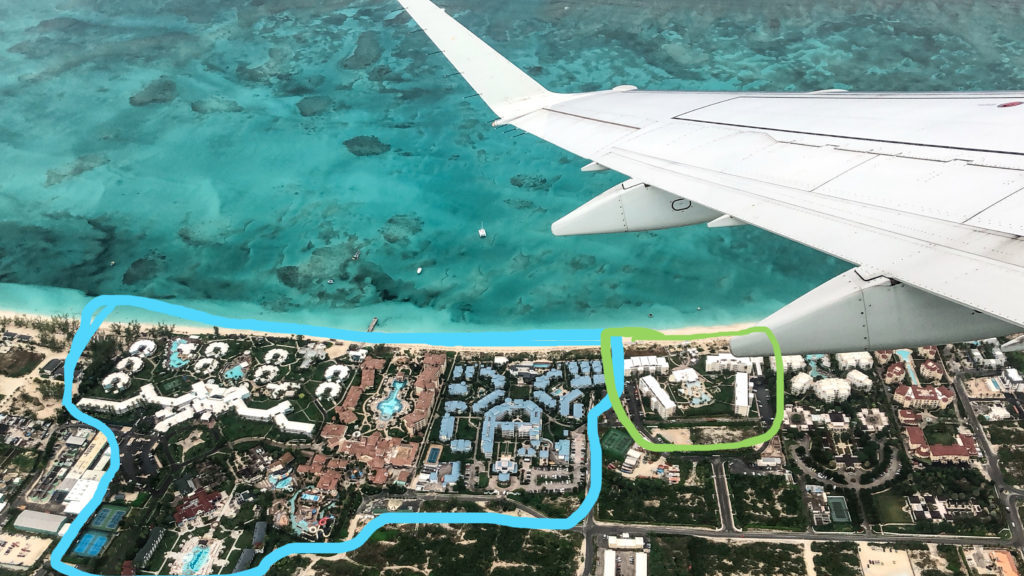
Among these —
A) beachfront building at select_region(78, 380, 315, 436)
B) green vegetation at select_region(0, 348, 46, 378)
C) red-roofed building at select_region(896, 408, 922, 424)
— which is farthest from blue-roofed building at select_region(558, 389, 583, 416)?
green vegetation at select_region(0, 348, 46, 378)

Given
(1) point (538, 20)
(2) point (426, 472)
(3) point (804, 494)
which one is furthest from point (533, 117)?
(1) point (538, 20)

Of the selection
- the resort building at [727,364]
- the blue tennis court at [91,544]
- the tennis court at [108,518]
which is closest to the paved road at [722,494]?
the resort building at [727,364]

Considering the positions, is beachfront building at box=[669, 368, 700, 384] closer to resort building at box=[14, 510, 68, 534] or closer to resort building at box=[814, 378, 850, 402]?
resort building at box=[814, 378, 850, 402]

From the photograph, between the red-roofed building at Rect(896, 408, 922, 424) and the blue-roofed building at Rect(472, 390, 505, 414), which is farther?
the blue-roofed building at Rect(472, 390, 505, 414)

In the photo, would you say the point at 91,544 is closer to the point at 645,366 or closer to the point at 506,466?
the point at 506,466

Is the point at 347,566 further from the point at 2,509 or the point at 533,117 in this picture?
the point at 533,117

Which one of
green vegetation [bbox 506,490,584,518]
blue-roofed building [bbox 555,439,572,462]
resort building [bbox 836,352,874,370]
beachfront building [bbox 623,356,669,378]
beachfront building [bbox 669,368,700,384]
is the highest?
resort building [bbox 836,352,874,370]
